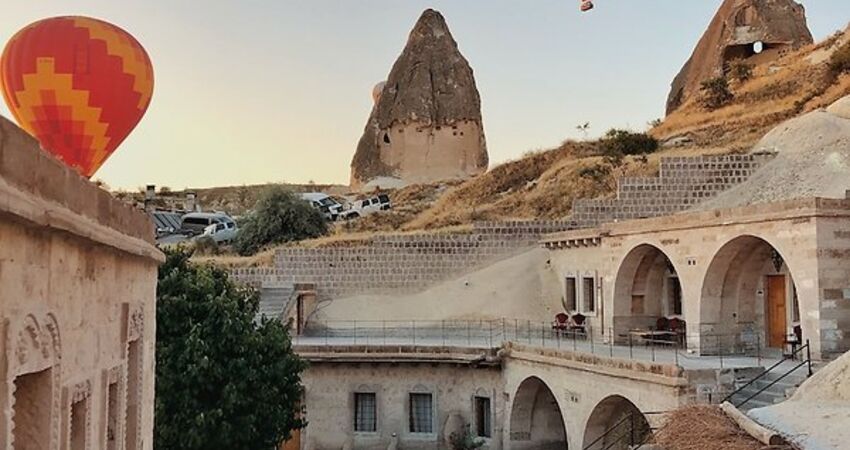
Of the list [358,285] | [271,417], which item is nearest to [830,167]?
[358,285]

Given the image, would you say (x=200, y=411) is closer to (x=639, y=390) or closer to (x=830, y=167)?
(x=639, y=390)

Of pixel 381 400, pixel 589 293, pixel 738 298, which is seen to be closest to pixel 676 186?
pixel 589 293

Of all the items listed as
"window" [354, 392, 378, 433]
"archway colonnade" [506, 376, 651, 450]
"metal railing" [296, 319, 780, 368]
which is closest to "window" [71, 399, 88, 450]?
"metal railing" [296, 319, 780, 368]

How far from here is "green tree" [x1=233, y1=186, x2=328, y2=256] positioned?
35.2 m

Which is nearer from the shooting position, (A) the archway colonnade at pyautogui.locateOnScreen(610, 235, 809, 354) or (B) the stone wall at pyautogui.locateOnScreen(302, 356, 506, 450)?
(A) the archway colonnade at pyautogui.locateOnScreen(610, 235, 809, 354)

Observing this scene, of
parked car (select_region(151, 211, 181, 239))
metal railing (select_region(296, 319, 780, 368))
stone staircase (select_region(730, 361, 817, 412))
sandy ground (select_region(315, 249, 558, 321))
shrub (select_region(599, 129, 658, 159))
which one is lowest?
stone staircase (select_region(730, 361, 817, 412))

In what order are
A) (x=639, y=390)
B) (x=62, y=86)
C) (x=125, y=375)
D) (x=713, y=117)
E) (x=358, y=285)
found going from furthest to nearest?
(x=713, y=117)
(x=358, y=285)
(x=639, y=390)
(x=62, y=86)
(x=125, y=375)

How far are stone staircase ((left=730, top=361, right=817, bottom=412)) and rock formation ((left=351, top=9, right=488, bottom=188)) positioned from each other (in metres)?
41.9

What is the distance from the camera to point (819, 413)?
11.6m

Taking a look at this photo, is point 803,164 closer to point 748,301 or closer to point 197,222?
point 748,301

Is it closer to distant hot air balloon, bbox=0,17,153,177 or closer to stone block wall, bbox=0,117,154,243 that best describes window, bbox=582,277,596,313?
distant hot air balloon, bbox=0,17,153,177

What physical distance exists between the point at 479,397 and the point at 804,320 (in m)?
8.94

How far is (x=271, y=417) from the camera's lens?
1748cm

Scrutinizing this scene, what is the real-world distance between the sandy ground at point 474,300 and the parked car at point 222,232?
10741 millimetres
